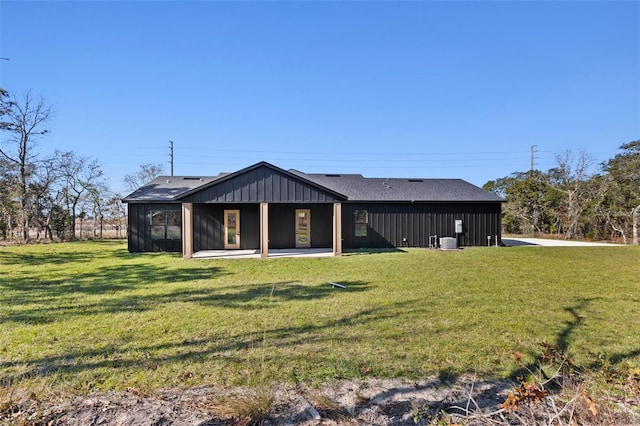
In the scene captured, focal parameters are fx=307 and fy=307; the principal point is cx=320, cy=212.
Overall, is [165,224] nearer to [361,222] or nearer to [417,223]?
[361,222]

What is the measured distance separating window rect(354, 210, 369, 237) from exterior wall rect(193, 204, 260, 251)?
4.79 m

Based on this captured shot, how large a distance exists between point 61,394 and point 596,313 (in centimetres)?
690

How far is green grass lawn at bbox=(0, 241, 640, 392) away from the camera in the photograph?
307 cm

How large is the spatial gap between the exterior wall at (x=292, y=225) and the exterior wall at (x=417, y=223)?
2.68 feet

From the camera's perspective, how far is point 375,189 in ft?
52.3

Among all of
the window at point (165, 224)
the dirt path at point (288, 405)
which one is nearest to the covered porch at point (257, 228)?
the window at point (165, 224)

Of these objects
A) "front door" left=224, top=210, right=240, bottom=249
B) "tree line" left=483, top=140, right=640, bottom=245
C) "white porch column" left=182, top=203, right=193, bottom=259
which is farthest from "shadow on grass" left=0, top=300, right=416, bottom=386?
"tree line" left=483, top=140, right=640, bottom=245

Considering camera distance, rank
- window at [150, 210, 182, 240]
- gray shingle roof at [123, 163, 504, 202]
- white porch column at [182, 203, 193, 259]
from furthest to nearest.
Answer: gray shingle roof at [123, 163, 504, 202] < window at [150, 210, 182, 240] < white porch column at [182, 203, 193, 259]

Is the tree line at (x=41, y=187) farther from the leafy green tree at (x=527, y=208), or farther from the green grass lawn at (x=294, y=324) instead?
the leafy green tree at (x=527, y=208)

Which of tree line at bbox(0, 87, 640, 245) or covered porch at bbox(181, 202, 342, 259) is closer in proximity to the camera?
covered porch at bbox(181, 202, 342, 259)

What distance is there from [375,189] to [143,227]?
1121 centimetres

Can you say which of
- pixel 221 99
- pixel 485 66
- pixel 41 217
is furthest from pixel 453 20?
pixel 41 217

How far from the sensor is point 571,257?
37.1 ft

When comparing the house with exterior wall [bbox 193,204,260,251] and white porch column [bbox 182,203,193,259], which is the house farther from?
white porch column [bbox 182,203,193,259]
